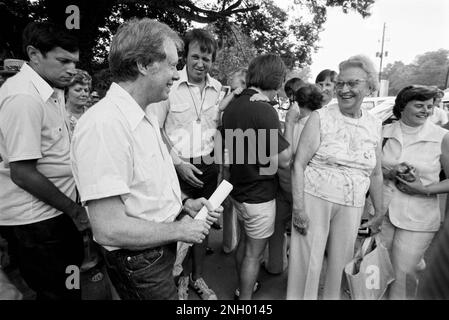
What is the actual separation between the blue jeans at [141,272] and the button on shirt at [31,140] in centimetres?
66

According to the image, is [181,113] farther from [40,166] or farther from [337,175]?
[337,175]

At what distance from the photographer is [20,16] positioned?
21.4 ft

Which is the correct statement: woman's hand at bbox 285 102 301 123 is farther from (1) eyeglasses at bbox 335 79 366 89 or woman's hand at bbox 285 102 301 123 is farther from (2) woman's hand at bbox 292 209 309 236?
(2) woman's hand at bbox 292 209 309 236

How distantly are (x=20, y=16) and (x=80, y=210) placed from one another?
23.1ft

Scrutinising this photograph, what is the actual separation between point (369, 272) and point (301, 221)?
1.73ft

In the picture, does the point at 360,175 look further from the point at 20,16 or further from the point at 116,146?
the point at 20,16

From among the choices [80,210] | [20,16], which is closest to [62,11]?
[20,16]

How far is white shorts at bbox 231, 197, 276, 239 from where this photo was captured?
2.23 m

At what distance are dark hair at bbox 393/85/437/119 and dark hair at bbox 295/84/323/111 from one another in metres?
0.80

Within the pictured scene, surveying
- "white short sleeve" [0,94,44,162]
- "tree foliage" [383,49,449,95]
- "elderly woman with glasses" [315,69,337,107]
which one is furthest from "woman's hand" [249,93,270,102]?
"tree foliage" [383,49,449,95]

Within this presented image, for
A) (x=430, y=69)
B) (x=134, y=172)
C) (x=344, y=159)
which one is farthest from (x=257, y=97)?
(x=430, y=69)

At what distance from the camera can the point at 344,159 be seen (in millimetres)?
2002

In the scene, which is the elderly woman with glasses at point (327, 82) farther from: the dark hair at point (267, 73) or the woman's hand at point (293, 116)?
the dark hair at point (267, 73)

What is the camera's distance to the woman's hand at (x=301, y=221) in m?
2.14
